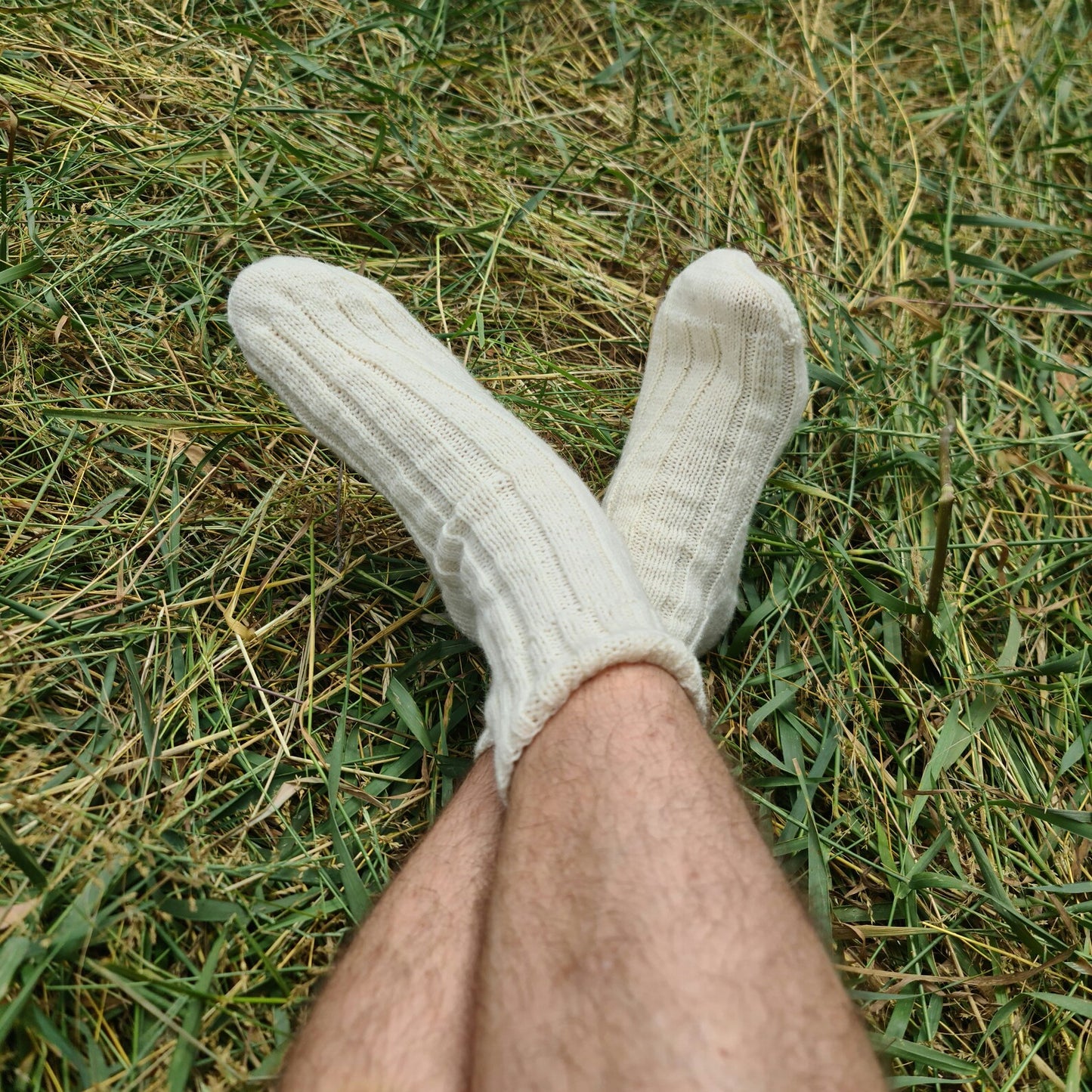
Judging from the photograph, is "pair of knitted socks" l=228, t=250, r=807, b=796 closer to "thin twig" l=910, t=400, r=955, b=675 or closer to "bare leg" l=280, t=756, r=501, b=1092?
"bare leg" l=280, t=756, r=501, b=1092

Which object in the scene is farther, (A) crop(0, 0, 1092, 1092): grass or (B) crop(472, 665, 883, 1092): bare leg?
(A) crop(0, 0, 1092, 1092): grass

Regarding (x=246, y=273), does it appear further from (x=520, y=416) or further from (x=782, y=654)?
(x=782, y=654)

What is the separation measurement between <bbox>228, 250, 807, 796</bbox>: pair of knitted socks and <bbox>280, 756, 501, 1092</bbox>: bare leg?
11cm

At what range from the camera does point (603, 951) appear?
697 mm

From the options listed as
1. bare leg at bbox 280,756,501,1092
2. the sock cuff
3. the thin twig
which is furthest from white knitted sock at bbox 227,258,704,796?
the thin twig

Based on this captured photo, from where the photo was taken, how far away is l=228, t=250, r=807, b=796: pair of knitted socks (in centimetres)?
94

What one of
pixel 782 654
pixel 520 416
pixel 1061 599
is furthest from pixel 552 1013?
pixel 1061 599

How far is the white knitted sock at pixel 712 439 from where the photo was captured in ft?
3.81

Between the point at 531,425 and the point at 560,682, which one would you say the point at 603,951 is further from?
the point at 531,425

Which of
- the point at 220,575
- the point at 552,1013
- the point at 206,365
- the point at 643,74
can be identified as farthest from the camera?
the point at 643,74

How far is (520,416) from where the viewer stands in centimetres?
130

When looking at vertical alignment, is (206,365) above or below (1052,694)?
above

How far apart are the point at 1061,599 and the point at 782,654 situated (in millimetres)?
396

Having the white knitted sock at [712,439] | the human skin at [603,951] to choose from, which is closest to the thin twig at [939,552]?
the white knitted sock at [712,439]
